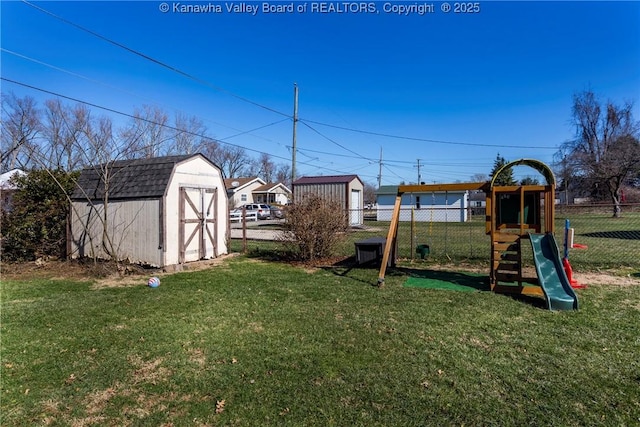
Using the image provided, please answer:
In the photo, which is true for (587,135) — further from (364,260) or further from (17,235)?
(17,235)

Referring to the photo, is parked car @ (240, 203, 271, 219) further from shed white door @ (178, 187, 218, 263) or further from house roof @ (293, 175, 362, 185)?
shed white door @ (178, 187, 218, 263)

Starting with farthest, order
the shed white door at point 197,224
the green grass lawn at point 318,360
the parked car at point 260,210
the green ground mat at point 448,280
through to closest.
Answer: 1. the parked car at point 260,210
2. the shed white door at point 197,224
3. the green ground mat at point 448,280
4. the green grass lawn at point 318,360

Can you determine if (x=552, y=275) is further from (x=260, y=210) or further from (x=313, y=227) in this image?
(x=260, y=210)

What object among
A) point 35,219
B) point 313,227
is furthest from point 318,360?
point 35,219

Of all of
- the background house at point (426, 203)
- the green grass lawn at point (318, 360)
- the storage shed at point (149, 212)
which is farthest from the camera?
the background house at point (426, 203)

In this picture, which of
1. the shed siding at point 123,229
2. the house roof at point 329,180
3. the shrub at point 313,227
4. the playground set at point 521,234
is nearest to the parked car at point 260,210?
the house roof at point 329,180

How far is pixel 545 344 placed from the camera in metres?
3.96

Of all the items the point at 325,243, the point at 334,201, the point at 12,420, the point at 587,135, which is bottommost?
the point at 12,420

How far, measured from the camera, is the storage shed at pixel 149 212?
28.4 ft

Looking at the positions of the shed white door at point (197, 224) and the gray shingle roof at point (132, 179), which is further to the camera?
the shed white door at point (197, 224)

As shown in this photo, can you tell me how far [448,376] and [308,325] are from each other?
75.0 inches

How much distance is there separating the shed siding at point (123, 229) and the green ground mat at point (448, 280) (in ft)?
19.7

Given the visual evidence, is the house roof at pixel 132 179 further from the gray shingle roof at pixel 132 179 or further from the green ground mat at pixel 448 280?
the green ground mat at pixel 448 280

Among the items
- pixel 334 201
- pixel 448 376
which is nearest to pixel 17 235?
pixel 334 201
